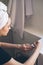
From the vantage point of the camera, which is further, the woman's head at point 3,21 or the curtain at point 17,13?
the curtain at point 17,13

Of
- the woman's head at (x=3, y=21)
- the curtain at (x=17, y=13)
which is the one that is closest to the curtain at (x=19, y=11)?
the curtain at (x=17, y=13)

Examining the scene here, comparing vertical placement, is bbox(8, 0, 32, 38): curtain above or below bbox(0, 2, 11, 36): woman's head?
below

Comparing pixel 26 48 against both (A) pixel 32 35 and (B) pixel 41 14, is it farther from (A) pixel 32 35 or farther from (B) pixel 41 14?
(B) pixel 41 14

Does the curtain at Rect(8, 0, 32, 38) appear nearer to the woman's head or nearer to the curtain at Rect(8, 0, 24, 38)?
the curtain at Rect(8, 0, 24, 38)

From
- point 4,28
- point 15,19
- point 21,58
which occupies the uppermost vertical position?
point 4,28

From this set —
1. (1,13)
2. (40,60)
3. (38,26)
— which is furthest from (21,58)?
(1,13)

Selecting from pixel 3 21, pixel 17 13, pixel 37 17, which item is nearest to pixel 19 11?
pixel 17 13

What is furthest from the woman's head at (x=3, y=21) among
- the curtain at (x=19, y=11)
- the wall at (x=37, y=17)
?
the wall at (x=37, y=17)

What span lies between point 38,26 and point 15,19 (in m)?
0.27

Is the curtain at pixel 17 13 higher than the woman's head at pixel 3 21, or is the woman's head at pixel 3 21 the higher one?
the woman's head at pixel 3 21

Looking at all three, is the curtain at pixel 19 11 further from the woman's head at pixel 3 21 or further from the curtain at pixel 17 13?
the woman's head at pixel 3 21

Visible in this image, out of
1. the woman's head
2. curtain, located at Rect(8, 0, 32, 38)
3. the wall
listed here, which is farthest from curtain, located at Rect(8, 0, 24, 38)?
the woman's head

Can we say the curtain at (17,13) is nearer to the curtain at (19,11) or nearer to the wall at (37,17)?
the curtain at (19,11)

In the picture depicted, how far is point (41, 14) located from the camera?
73.2 inches
